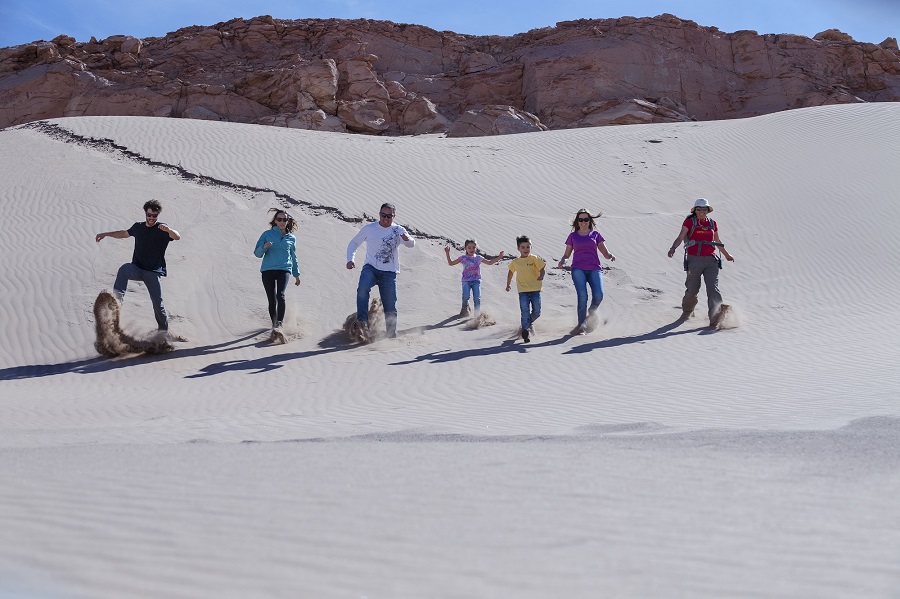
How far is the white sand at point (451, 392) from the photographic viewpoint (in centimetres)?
241

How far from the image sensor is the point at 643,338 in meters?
10.0

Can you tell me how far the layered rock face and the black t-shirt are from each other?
32109mm

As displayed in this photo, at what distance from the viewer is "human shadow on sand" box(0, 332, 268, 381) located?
8.80 meters

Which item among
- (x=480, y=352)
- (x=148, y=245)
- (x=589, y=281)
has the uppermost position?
(x=148, y=245)

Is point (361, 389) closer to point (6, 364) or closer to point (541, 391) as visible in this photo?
point (541, 391)

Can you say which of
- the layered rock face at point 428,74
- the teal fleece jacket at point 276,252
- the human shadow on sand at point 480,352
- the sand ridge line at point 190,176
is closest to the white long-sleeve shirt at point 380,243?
the teal fleece jacket at point 276,252

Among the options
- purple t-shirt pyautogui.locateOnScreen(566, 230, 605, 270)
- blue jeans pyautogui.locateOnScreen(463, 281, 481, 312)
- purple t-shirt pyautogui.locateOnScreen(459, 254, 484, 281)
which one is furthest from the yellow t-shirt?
blue jeans pyautogui.locateOnScreen(463, 281, 481, 312)

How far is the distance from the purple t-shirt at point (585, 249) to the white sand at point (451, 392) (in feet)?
3.02

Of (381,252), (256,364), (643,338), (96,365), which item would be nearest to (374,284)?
(381,252)

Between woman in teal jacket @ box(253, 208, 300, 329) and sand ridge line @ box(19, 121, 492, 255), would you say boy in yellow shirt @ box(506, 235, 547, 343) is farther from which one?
sand ridge line @ box(19, 121, 492, 255)

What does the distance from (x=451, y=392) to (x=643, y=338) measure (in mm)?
3627

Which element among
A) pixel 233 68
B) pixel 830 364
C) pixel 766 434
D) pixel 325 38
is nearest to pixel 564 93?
pixel 325 38

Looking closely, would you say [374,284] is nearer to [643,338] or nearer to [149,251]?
[149,251]

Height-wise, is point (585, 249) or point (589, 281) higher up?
point (585, 249)
